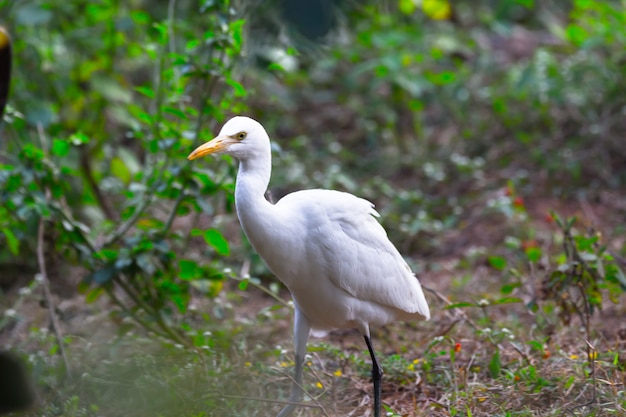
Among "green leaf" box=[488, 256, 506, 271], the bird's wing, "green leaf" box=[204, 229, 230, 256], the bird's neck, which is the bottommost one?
"green leaf" box=[488, 256, 506, 271]

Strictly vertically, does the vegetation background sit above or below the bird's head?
below

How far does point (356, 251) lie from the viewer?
10.4 ft

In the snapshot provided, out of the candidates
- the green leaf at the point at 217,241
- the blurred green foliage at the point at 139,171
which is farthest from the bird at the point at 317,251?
the green leaf at the point at 217,241

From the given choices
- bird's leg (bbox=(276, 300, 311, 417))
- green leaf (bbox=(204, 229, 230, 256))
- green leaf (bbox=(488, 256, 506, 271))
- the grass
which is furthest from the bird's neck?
green leaf (bbox=(488, 256, 506, 271))

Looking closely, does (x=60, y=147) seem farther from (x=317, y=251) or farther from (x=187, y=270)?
(x=317, y=251)

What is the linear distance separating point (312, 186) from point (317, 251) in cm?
265

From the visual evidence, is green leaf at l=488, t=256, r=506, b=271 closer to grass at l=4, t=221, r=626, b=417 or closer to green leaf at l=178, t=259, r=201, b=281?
grass at l=4, t=221, r=626, b=417

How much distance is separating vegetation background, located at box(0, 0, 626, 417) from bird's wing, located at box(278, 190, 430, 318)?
375 millimetres

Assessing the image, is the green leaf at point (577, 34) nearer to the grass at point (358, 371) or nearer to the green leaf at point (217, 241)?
the grass at point (358, 371)

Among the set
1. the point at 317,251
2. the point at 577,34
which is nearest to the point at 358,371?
the point at 317,251

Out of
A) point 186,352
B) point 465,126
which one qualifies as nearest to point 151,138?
point 186,352

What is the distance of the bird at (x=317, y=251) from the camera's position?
115 inches

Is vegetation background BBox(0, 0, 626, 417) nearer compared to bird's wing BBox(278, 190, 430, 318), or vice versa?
bird's wing BBox(278, 190, 430, 318)

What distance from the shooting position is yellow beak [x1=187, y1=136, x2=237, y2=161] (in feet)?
9.32
